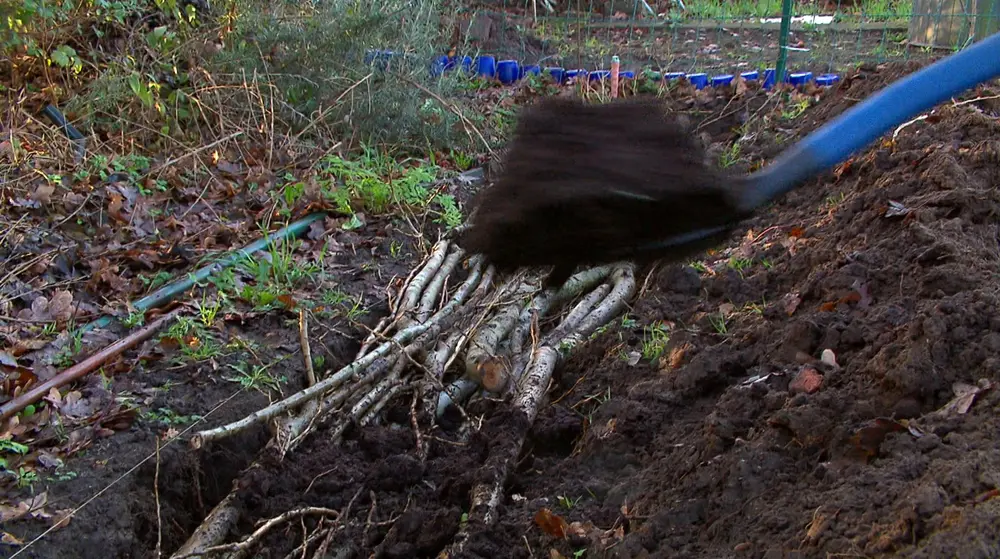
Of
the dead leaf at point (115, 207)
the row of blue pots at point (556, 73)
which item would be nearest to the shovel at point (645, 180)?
the dead leaf at point (115, 207)

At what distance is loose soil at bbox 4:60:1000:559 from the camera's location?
1994 mm

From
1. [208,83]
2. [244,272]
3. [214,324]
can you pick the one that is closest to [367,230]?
[244,272]

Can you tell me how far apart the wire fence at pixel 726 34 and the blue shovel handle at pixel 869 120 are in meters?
4.74

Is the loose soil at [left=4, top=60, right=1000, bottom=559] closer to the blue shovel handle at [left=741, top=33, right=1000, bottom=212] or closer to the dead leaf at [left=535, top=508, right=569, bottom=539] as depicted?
the dead leaf at [left=535, top=508, right=569, bottom=539]

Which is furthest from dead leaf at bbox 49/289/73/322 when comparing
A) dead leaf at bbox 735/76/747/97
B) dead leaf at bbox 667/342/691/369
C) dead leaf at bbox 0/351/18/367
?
dead leaf at bbox 735/76/747/97

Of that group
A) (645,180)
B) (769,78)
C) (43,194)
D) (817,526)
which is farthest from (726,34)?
(817,526)

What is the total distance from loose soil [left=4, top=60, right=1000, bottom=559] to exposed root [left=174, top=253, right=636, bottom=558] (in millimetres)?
82

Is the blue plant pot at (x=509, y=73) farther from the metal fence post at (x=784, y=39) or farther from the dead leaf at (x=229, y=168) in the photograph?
the dead leaf at (x=229, y=168)

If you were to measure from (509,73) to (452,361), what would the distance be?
4966 mm

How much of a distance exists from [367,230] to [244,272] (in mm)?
947

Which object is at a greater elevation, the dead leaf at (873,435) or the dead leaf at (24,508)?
the dead leaf at (873,435)

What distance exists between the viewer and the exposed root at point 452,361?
9.89 feet

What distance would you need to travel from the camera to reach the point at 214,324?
388 cm

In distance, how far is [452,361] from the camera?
12.8 ft
